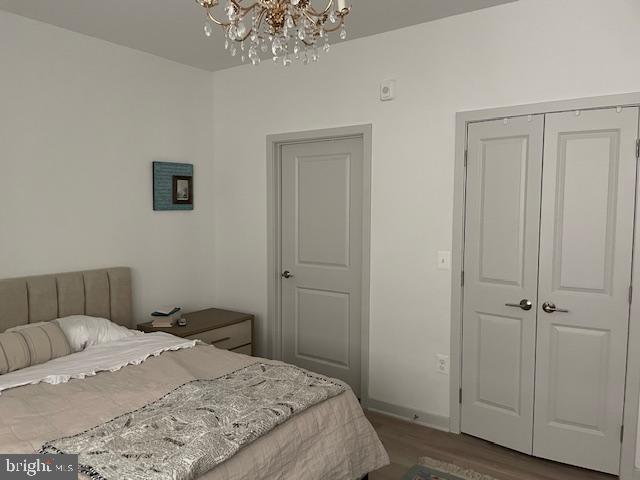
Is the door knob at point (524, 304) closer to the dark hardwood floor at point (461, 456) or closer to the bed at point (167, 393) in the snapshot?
the dark hardwood floor at point (461, 456)

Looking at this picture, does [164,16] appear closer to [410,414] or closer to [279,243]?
[279,243]

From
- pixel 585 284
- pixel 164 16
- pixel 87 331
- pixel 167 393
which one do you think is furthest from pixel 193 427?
pixel 164 16

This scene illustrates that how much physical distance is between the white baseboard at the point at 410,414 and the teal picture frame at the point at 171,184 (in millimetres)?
2208

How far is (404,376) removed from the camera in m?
3.44

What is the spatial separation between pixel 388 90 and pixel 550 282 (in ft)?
5.41

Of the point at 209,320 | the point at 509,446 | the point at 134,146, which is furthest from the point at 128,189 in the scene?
the point at 509,446

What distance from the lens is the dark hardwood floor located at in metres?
2.76

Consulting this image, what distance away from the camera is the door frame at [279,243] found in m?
3.57

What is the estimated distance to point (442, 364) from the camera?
3.26 m

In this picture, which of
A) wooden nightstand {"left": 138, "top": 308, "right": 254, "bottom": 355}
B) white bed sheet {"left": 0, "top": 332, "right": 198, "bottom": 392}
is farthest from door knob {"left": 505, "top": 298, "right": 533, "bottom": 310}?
wooden nightstand {"left": 138, "top": 308, "right": 254, "bottom": 355}

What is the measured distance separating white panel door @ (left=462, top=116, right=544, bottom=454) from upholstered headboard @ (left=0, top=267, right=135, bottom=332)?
96.2 inches

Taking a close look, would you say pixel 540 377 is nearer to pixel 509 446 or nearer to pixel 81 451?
pixel 509 446

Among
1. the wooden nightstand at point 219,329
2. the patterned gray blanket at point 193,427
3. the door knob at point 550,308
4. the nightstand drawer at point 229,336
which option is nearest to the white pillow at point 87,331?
the wooden nightstand at point 219,329

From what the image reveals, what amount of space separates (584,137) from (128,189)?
10.2ft
